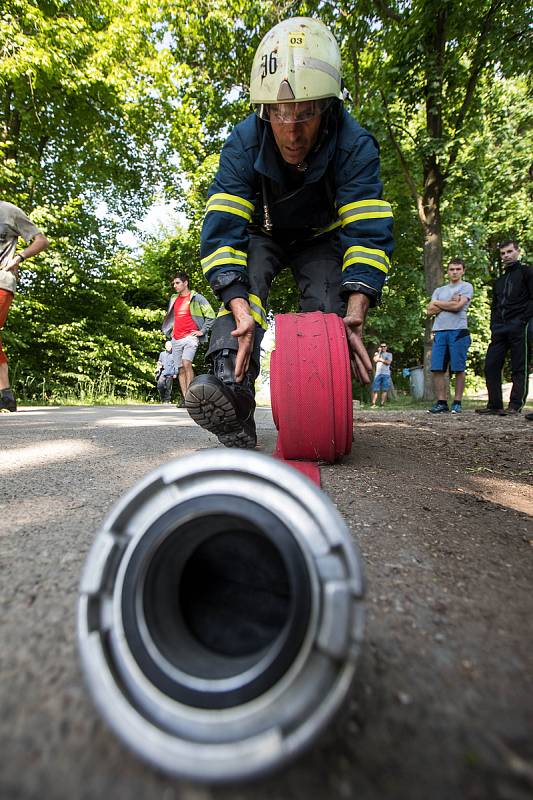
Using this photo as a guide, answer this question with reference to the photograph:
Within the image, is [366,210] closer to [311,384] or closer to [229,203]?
[229,203]

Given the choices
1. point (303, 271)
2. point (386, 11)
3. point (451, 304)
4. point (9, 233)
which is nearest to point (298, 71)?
point (303, 271)

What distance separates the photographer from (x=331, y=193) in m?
2.41

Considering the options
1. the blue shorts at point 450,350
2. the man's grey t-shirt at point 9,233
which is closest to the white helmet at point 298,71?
the man's grey t-shirt at point 9,233

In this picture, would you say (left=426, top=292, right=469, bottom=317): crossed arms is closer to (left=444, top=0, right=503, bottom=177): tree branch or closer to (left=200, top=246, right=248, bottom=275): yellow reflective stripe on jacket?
(left=444, top=0, right=503, bottom=177): tree branch

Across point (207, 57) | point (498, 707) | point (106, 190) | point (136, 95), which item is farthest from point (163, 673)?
point (106, 190)

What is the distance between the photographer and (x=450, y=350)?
6270 mm

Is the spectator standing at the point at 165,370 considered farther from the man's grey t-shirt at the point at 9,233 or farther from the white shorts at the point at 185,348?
the man's grey t-shirt at the point at 9,233

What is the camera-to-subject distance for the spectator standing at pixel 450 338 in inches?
243

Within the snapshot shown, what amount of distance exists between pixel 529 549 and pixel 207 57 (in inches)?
587

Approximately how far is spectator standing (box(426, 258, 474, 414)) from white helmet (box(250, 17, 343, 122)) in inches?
180

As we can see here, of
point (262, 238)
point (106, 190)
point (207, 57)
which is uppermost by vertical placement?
point (207, 57)

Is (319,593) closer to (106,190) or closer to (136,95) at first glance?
(136,95)

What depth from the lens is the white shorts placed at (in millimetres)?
7012

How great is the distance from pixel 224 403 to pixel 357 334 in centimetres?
73
